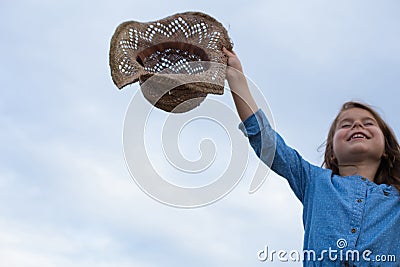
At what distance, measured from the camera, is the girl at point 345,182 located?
7.47ft

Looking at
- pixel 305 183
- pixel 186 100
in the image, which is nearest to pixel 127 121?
pixel 186 100

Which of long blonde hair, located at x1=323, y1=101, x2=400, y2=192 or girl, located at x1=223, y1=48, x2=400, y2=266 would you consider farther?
long blonde hair, located at x1=323, y1=101, x2=400, y2=192

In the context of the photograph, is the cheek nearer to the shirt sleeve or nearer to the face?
the face

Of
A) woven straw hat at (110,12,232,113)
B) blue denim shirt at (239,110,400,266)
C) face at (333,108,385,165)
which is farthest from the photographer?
face at (333,108,385,165)

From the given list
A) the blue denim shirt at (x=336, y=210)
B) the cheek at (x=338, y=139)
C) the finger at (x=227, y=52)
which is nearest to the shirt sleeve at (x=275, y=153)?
the blue denim shirt at (x=336, y=210)

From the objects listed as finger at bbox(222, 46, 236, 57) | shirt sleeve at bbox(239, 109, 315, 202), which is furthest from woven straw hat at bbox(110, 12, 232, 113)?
shirt sleeve at bbox(239, 109, 315, 202)

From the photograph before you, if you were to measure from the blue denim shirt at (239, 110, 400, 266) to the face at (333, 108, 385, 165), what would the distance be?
92 mm

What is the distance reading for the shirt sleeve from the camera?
2533 millimetres

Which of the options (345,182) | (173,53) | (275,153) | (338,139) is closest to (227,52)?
(173,53)

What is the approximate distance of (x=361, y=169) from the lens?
8.59ft

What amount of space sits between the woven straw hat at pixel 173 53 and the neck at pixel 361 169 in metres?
0.62

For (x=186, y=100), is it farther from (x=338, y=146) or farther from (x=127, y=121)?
(x=338, y=146)

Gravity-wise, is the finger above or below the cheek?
above

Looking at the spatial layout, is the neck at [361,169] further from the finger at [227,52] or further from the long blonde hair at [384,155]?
the finger at [227,52]
